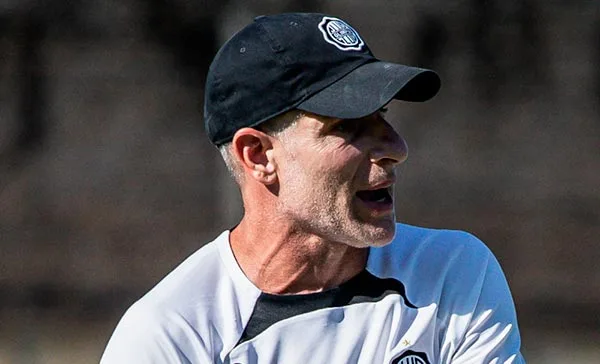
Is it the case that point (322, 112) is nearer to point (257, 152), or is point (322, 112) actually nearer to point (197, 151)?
point (257, 152)

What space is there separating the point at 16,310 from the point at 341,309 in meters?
3.67

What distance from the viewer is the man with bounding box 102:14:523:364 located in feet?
9.82

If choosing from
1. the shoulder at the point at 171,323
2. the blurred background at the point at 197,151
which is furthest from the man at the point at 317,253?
the blurred background at the point at 197,151

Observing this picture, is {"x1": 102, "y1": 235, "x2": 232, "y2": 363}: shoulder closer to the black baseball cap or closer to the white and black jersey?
the white and black jersey

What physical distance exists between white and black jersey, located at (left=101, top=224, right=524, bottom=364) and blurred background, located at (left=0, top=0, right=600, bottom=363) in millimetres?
3197

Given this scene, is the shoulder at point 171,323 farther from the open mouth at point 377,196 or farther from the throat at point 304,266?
the open mouth at point 377,196

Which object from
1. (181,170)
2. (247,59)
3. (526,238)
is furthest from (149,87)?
(247,59)

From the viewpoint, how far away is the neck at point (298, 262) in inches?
123

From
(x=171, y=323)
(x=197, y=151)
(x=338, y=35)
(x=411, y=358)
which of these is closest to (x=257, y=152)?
(x=338, y=35)

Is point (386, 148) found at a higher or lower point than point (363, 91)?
lower

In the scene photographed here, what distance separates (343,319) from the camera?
3.08 m

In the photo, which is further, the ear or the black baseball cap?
the ear

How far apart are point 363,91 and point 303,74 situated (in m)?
0.14

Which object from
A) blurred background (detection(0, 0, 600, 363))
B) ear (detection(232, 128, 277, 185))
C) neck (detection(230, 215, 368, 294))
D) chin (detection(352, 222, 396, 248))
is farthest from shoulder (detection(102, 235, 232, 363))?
blurred background (detection(0, 0, 600, 363))
